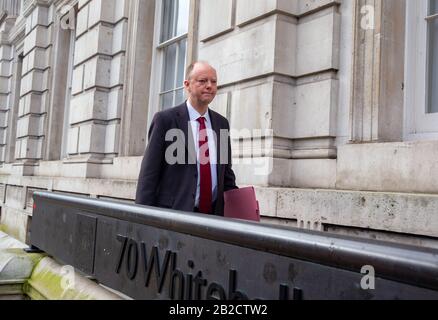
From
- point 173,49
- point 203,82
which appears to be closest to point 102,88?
point 173,49

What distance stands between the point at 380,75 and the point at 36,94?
33.3 ft

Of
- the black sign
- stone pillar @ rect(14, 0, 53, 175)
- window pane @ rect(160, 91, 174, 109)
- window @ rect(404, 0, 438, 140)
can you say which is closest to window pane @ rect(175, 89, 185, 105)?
window pane @ rect(160, 91, 174, 109)

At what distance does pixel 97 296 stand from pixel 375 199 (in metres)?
2.02

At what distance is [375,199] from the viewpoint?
318 cm

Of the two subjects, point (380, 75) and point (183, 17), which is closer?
point (380, 75)

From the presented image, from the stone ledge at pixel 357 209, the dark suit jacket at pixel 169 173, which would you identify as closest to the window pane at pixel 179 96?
the stone ledge at pixel 357 209

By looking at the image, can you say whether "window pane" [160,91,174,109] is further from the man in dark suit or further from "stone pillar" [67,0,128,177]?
the man in dark suit

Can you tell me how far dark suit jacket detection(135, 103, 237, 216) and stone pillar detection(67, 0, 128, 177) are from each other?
5.41 m

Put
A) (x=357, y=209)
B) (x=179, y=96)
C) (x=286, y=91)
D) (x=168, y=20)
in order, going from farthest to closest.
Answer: (x=168, y=20) < (x=179, y=96) < (x=286, y=91) < (x=357, y=209)

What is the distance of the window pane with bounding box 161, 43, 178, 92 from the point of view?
719 cm

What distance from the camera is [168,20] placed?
294 inches

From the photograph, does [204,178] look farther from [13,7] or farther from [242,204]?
[13,7]

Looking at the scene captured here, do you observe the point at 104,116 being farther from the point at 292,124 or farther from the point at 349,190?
the point at 349,190
